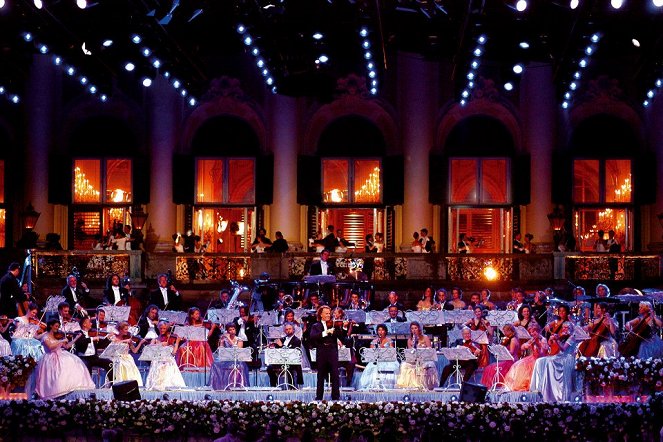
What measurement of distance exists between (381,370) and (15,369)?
6122 millimetres

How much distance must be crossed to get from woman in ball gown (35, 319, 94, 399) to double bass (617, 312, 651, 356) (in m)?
9.07

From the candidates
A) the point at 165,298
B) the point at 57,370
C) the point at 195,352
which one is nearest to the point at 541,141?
the point at 165,298

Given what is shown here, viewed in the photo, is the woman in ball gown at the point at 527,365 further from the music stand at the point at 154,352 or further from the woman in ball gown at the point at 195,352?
the music stand at the point at 154,352

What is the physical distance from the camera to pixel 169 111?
2988 centimetres

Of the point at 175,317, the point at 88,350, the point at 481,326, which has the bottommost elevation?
the point at 88,350

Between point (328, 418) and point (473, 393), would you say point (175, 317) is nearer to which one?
point (328, 418)

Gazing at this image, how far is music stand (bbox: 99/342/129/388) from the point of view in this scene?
19.1 m

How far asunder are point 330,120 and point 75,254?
25.4 ft

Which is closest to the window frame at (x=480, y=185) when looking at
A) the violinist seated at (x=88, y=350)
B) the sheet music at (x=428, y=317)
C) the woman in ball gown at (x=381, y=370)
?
the sheet music at (x=428, y=317)

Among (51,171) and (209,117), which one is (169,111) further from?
(51,171)

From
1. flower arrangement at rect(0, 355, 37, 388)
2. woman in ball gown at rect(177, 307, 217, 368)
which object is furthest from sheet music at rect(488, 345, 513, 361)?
flower arrangement at rect(0, 355, 37, 388)

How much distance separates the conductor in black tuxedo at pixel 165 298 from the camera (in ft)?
72.8

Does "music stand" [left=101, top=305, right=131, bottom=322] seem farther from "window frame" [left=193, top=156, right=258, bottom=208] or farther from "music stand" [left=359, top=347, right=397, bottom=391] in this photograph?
"window frame" [left=193, top=156, right=258, bottom=208]

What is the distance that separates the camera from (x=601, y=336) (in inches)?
A: 790
